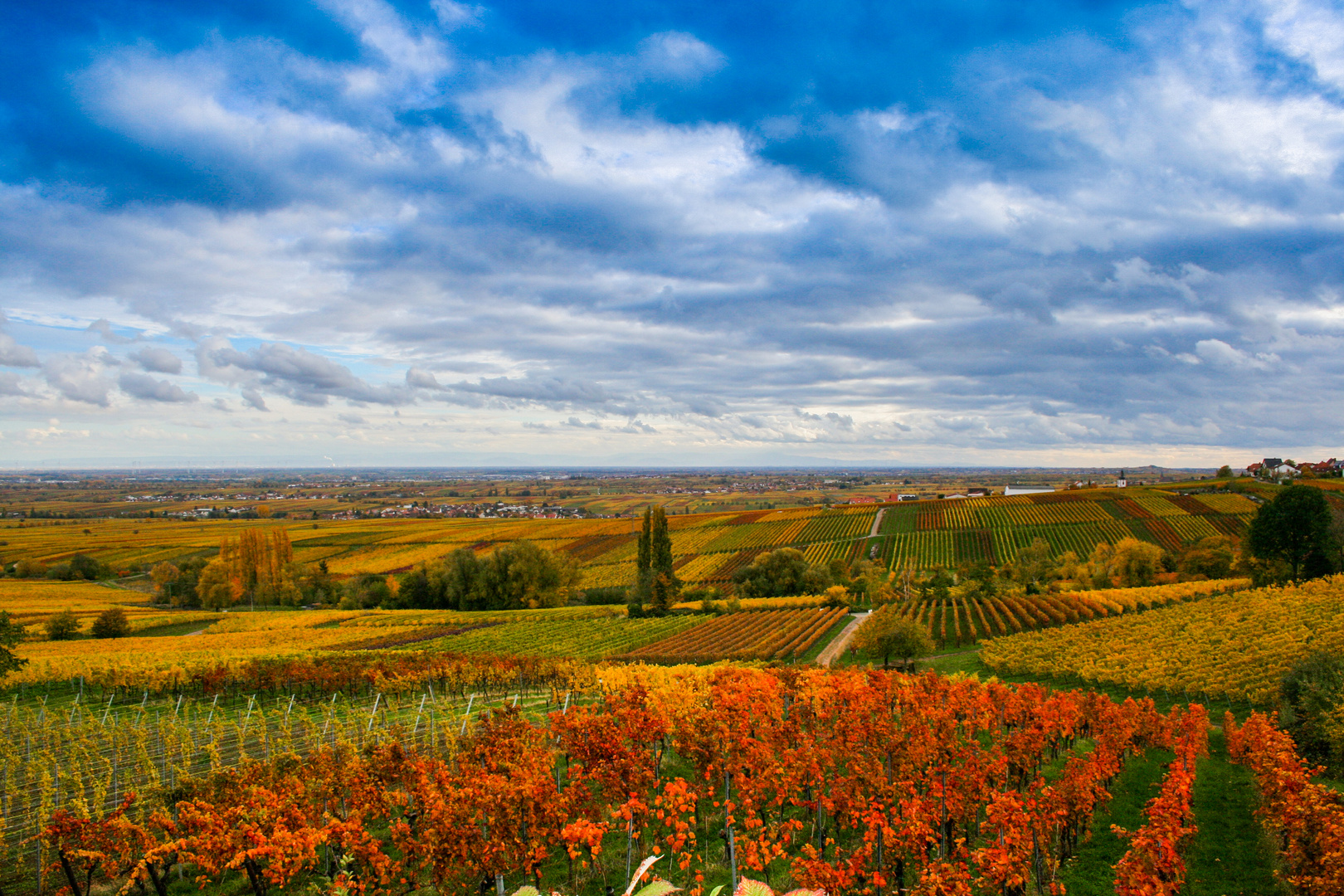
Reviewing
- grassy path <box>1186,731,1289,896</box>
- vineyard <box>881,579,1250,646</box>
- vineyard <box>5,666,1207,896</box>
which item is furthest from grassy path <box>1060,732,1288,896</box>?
vineyard <box>881,579,1250,646</box>

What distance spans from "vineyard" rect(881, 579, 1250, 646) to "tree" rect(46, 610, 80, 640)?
62427mm

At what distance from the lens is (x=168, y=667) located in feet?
107

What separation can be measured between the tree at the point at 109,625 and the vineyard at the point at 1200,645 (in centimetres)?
6423

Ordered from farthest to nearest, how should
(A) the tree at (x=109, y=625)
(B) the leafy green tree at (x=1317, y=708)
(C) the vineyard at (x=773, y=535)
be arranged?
(C) the vineyard at (x=773, y=535)
(A) the tree at (x=109, y=625)
(B) the leafy green tree at (x=1317, y=708)

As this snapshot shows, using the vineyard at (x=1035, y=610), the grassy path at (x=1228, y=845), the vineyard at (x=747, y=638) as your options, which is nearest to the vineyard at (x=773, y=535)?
the vineyard at (x=747, y=638)

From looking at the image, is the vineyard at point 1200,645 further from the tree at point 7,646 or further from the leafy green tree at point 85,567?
the leafy green tree at point 85,567

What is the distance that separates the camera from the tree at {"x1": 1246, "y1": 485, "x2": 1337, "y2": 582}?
53656 mm

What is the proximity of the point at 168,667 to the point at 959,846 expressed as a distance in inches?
1483

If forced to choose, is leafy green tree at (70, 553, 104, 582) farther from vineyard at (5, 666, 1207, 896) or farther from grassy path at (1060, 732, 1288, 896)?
grassy path at (1060, 732, 1288, 896)

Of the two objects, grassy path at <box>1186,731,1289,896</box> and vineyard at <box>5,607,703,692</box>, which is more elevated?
grassy path at <box>1186,731,1289,896</box>

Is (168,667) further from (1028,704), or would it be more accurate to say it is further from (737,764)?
(1028,704)

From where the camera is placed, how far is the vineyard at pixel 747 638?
41.5m

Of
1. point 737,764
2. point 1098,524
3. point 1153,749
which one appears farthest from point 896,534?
point 737,764

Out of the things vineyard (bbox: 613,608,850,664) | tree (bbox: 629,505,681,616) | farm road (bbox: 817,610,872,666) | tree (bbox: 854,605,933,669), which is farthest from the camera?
tree (bbox: 629,505,681,616)
